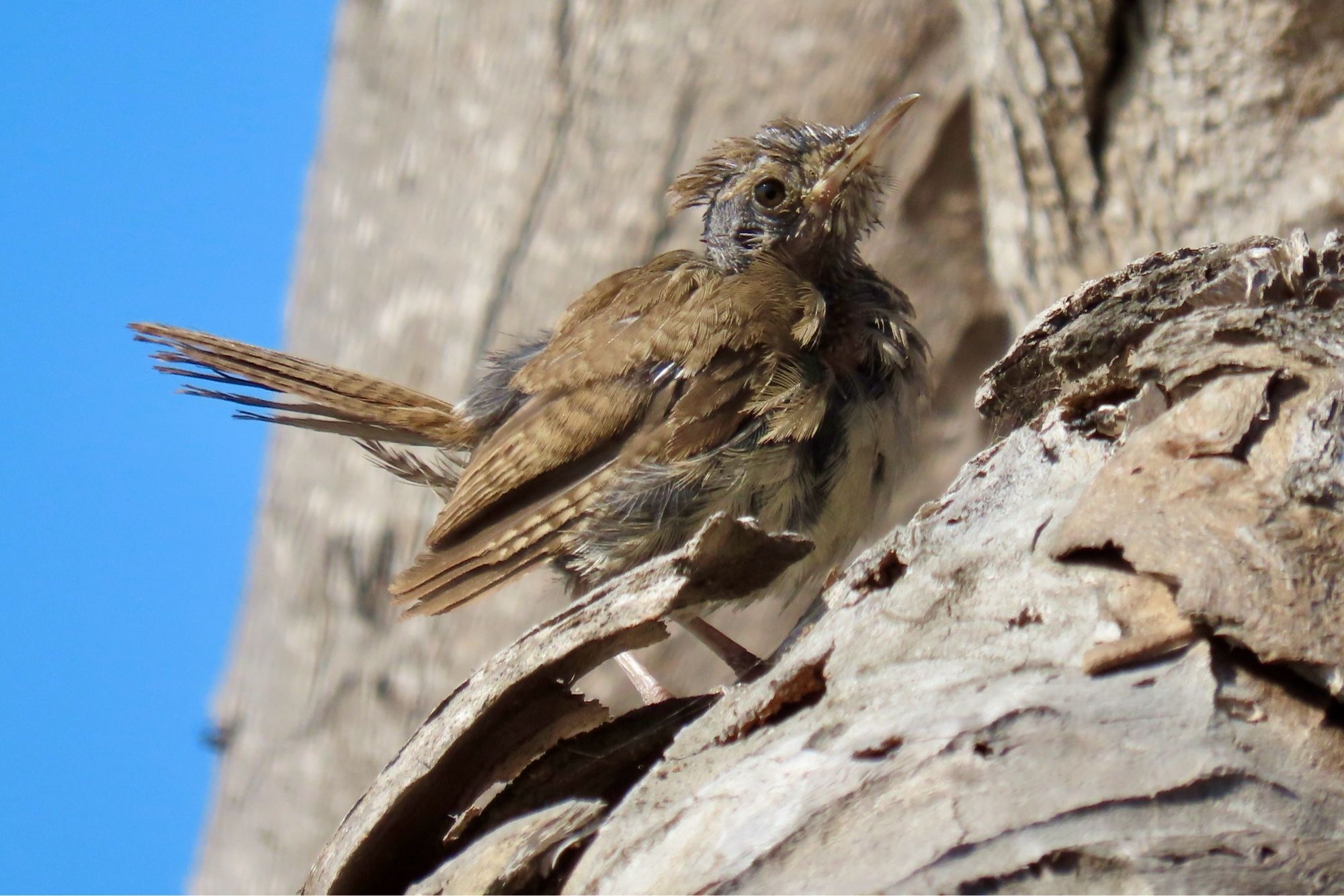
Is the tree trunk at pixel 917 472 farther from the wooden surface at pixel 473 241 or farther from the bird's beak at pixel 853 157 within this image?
the bird's beak at pixel 853 157

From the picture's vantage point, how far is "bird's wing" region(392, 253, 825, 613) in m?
2.88

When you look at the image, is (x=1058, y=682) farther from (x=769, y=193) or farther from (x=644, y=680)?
(x=769, y=193)

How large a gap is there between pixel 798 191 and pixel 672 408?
981 millimetres

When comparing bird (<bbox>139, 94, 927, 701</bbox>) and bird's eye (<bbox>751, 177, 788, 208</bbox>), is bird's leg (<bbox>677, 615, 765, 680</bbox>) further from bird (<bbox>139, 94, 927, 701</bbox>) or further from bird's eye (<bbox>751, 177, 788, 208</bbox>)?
bird's eye (<bbox>751, 177, 788, 208</bbox>)

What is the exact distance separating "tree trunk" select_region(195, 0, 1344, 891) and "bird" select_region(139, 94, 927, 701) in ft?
1.88

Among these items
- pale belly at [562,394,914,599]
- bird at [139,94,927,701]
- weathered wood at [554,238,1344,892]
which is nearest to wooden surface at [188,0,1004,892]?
bird at [139,94,927,701]

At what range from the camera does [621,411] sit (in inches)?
119

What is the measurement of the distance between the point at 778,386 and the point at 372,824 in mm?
1314

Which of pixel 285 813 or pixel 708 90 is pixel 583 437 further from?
pixel 285 813

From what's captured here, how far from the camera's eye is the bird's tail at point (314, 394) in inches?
133

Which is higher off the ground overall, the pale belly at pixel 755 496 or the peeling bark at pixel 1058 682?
the pale belly at pixel 755 496

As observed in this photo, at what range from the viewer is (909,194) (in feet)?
16.3

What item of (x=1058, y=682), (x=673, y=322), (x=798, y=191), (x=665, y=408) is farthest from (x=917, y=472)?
(x=1058, y=682)

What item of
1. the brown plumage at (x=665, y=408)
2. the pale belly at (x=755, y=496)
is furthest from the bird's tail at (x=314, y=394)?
the pale belly at (x=755, y=496)
